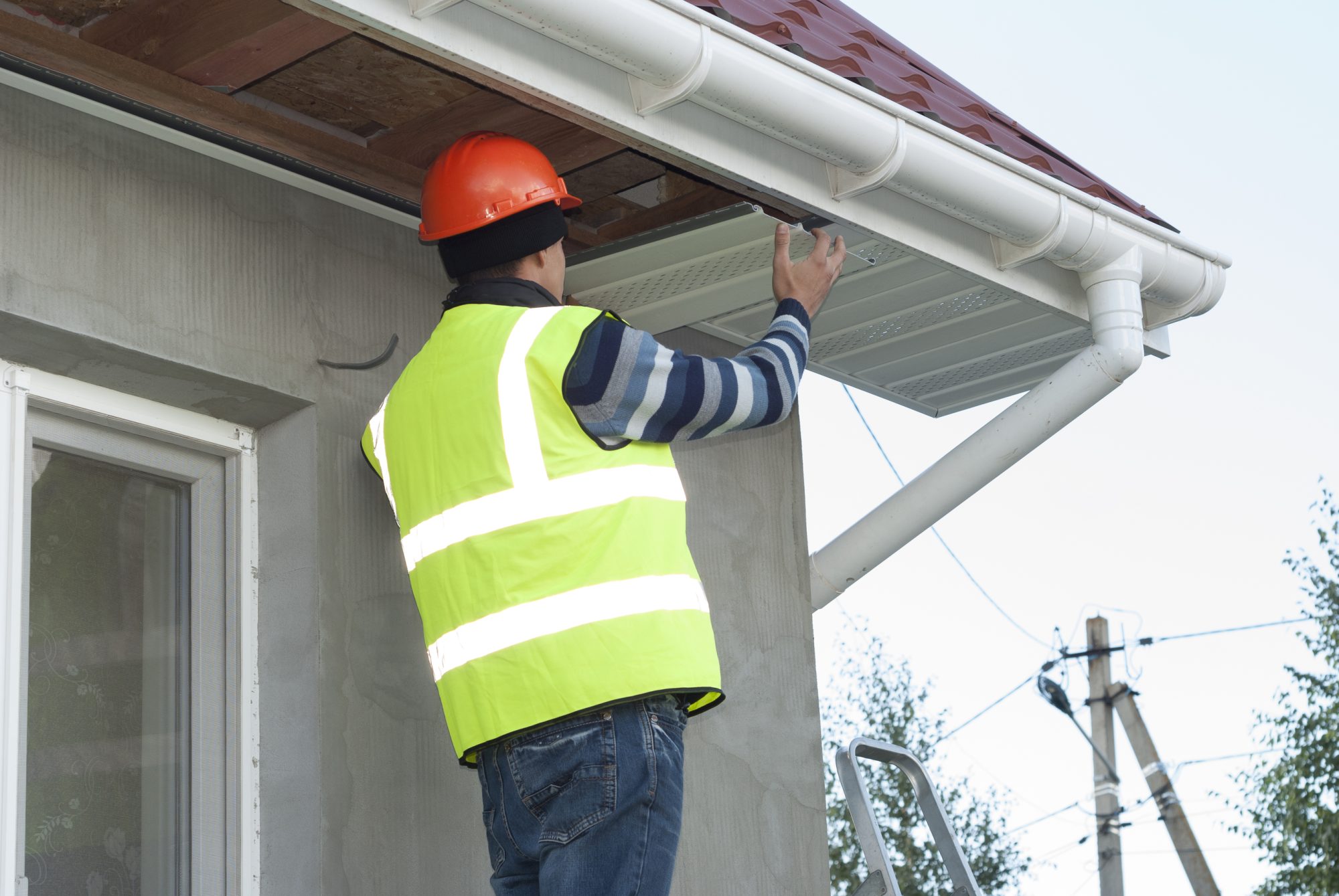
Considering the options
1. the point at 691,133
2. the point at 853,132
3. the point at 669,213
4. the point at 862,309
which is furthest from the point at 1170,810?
the point at 691,133

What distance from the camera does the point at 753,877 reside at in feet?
14.1

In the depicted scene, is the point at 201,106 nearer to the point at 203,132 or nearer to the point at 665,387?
the point at 203,132

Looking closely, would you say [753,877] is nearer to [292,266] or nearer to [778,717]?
[778,717]

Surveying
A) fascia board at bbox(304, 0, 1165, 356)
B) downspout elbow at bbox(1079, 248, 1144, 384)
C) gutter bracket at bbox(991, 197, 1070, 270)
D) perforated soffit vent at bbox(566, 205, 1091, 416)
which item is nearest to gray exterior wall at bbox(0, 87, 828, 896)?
perforated soffit vent at bbox(566, 205, 1091, 416)

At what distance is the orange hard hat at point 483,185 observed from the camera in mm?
3297

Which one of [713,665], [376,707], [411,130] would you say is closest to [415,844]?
[376,707]

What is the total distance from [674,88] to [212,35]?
2.90 ft

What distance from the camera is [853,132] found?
11.6ft

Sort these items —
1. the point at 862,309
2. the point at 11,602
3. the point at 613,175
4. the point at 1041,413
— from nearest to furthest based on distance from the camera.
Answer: the point at 11,602
the point at 613,175
the point at 1041,413
the point at 862,309

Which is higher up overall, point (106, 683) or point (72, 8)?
point (72, 8)

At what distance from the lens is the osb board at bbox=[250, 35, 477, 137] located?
3346 millimetres

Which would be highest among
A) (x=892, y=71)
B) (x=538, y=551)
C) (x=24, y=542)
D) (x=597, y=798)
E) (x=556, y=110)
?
(x=892, y=71)

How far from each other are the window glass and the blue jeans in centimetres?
80

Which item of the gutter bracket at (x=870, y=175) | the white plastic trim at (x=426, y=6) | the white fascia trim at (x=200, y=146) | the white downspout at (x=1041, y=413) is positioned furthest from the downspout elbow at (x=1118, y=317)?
the white plastic trim at (x=426, y=6)
